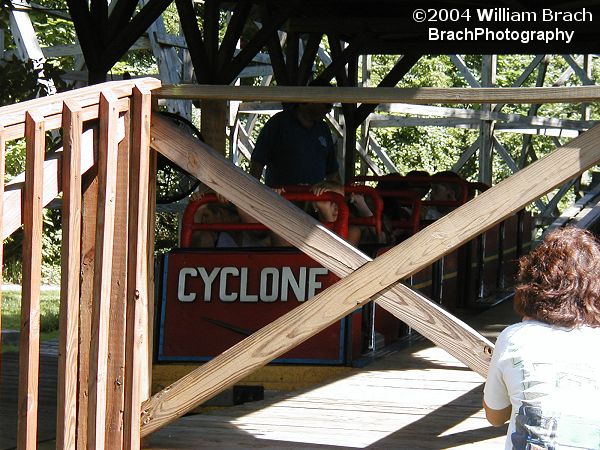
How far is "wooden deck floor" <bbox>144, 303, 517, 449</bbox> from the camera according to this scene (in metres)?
4.48

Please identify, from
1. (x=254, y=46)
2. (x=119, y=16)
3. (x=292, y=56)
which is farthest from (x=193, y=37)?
(x=292, y=56)

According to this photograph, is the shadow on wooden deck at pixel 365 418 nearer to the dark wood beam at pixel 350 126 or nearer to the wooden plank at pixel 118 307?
the wooden plank at pixel 118 307

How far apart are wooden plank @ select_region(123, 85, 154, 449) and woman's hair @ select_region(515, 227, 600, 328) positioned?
1.72 meters

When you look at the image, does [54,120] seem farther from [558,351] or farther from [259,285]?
[259,285]

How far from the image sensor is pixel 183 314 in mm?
6359

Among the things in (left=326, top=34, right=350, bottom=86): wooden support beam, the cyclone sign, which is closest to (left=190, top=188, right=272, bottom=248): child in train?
the cyclone sign

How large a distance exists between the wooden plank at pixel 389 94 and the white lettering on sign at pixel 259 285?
2.13m

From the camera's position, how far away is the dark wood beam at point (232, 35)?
9.75 metres

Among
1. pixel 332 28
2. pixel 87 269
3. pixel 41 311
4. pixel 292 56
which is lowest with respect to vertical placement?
pixel 41 311

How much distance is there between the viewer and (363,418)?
4902 millimetres

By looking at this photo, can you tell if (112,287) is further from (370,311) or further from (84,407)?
(370,311)

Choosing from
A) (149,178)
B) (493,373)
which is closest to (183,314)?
(149,178)

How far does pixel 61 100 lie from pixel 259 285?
2876mm

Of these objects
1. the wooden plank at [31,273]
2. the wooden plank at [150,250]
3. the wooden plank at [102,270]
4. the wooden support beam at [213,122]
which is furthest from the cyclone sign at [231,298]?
the wooden support beam at [213,122]
